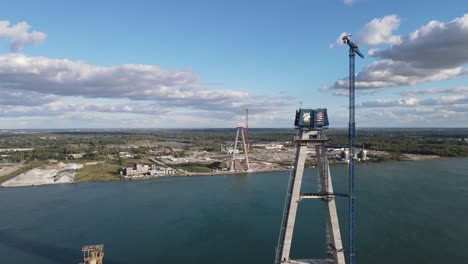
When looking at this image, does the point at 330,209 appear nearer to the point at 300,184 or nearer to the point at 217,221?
the point at 300,184

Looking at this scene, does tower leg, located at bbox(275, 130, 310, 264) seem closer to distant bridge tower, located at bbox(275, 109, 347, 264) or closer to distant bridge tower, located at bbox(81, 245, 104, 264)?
distant bridge tower, located at bbox(275, 109, 347, 264)

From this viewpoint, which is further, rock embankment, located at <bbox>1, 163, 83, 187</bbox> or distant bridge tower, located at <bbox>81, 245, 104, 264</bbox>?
rock embankment, located at <bbox>1, 163, 83, 187</bbox>

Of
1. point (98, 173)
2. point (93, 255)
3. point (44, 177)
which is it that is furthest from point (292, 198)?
point (44, 177)

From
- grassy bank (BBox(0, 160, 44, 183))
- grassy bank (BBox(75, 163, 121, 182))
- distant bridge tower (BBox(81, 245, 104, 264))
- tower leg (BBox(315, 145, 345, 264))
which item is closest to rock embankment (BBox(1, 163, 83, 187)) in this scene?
grassy bank (BBox(75, 163, 121, 182))

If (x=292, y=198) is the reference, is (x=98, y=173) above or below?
below

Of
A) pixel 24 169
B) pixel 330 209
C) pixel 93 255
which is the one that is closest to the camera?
pixel 330 209

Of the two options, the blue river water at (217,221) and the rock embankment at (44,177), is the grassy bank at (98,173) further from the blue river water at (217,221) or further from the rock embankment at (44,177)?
the blue river water at (217,221)

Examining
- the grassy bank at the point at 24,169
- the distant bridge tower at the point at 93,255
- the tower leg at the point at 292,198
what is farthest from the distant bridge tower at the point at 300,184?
the grassy bank at the point at 24,169

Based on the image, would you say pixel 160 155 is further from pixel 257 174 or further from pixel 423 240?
pixel 423 240

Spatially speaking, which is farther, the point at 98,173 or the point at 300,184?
the point at 98,173
